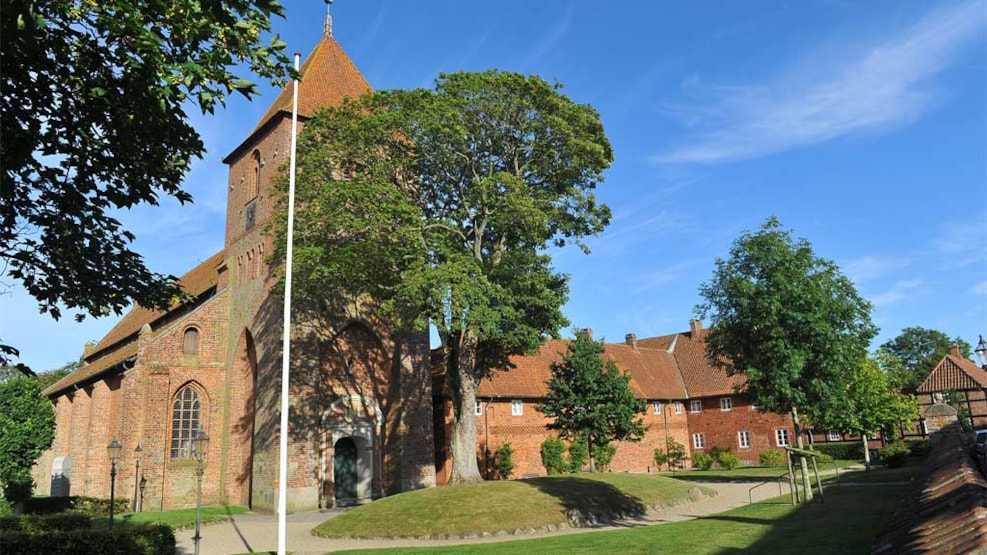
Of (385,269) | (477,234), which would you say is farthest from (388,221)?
(477,234)

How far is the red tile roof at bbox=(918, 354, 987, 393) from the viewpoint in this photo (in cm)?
4850

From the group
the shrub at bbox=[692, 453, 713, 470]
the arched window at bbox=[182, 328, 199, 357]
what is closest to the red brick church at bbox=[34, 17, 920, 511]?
the arched window at bbox=[182, 328, 199, 357]

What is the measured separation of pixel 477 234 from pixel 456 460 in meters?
8.28

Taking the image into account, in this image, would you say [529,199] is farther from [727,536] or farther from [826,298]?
[727,536]

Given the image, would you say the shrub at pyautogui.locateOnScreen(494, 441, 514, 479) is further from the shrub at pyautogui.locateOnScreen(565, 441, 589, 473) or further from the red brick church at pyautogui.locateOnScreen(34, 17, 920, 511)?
the shrub at pyautogui.locateOnScreen(565, 441, 589, 473)

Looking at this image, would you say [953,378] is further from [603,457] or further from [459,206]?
[459,206]

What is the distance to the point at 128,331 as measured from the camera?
142ft

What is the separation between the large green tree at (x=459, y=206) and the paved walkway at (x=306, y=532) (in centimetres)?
569

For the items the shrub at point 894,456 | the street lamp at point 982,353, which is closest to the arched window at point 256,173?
the street lamp at point 982,353

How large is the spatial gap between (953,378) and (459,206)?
4437cm

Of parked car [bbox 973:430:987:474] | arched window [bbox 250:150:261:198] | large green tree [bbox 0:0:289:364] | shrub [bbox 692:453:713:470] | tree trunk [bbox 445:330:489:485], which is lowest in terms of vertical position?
shrub [bbox 692:453:713:470]

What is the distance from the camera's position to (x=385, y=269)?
76.6ft

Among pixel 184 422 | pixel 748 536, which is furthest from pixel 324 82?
pixel 748 536

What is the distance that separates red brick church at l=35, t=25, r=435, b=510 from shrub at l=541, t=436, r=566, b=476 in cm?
986
